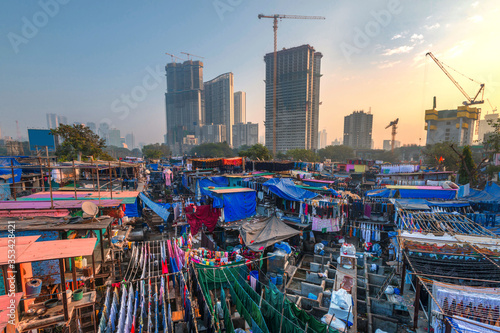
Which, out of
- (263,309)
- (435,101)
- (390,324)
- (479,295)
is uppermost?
(435,101)

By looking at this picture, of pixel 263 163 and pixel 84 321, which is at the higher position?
pixel 263 163

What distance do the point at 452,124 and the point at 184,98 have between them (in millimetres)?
158877

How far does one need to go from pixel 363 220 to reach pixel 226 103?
170389 millimetres

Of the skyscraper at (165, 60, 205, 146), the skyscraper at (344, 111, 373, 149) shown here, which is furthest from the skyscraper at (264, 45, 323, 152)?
the skyscraper at (165, 60, 205, 146)

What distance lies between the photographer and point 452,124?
93188 millimetres

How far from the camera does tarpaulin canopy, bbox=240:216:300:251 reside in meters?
11.5

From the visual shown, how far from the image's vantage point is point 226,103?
17462 centimetres

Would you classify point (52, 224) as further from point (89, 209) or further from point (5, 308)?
point (5, 308)

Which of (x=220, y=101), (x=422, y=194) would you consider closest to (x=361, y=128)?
(x=220, y=101)

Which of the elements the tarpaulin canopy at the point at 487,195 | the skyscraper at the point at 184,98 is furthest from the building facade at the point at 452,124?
the skyscraper at the point at 184,98

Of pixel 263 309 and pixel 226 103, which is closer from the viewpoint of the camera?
pixel 263 309

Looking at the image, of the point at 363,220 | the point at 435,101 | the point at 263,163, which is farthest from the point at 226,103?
the point at 363,220

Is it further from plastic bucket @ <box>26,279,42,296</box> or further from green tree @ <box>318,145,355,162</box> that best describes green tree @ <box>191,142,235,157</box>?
plastic bucket @ <box>26,279,42,296</box>

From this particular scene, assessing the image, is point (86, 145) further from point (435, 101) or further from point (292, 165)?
point (435, 101)
